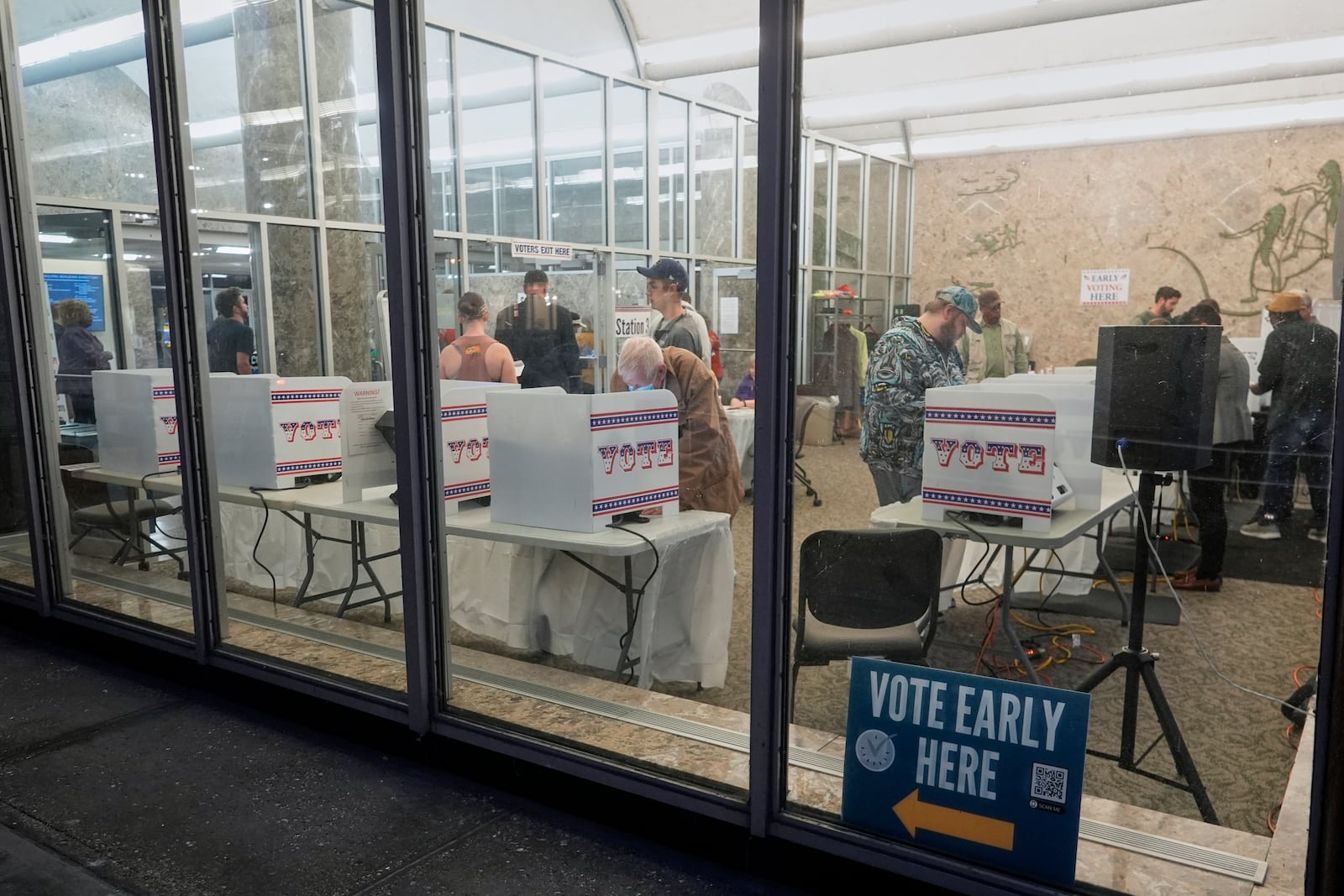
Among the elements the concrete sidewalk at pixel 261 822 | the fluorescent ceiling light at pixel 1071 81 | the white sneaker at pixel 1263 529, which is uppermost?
the fluorescent ceiling light at pixel 1071 81

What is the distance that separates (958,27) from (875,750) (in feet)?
5.42

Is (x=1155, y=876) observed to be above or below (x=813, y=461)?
below

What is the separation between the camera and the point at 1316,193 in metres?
1.84

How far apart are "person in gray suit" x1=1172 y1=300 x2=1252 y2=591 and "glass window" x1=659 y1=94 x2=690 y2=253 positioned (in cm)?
146

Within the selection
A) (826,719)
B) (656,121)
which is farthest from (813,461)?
(656,121)

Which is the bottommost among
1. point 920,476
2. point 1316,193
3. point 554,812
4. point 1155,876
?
point 554,812

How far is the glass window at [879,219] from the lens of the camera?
2.26 meters

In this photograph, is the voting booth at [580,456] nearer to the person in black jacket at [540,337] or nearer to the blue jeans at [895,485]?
the person in black jacket at [540,337]

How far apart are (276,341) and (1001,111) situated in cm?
372

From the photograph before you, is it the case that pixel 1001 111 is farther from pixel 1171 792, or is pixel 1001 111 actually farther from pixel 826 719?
pixel 1171 792

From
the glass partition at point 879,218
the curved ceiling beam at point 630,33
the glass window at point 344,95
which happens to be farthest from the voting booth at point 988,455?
the glass window at point 344,95

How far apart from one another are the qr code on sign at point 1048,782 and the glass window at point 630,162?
2028mm

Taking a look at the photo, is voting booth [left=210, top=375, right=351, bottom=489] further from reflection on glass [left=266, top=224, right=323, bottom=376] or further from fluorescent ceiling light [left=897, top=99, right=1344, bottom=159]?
fluorescent ceiling light [left=897, top=99, right=1344, bottom=159]

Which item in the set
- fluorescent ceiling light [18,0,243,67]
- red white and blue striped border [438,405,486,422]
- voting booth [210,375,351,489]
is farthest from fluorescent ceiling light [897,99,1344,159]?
fluorescent ceiling light [18,0,243,67]
